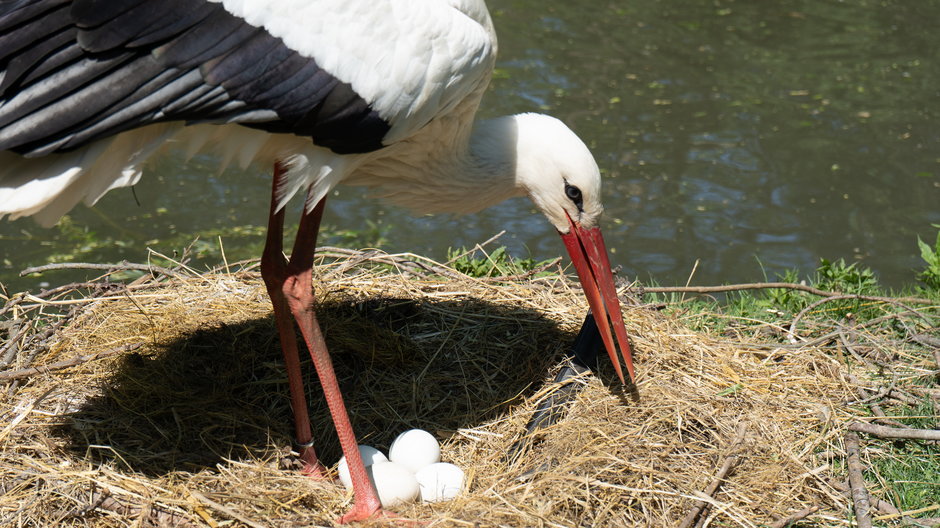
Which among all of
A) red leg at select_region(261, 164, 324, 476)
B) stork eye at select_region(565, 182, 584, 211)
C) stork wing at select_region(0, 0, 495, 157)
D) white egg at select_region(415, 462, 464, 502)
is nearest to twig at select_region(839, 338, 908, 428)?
stork eye at select_region(565, 182, 584, 211)

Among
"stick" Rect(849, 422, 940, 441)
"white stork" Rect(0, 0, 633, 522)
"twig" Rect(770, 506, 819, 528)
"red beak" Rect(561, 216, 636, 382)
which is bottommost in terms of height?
"stick" Rect(849, 422, 940, 441)

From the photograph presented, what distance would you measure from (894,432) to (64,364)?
3.10 metres

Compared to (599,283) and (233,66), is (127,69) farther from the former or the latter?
(599,283)

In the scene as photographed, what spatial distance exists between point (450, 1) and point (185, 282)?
2.04 meters

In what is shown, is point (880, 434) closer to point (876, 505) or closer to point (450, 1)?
point (876, 505)

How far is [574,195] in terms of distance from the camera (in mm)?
3689

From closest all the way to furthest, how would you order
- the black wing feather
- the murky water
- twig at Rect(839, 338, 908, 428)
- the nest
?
the black wing feather < the nest < twig at Rect(839, 338, 908, 428) < the murky water

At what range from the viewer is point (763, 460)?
3.52m

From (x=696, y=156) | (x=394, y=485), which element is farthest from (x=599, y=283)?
(x=696, y=156)

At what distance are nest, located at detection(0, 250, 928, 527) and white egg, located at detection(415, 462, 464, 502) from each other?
0.22 ft

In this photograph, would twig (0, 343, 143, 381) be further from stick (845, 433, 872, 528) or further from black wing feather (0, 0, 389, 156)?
stick (845, 433, 872, 528)

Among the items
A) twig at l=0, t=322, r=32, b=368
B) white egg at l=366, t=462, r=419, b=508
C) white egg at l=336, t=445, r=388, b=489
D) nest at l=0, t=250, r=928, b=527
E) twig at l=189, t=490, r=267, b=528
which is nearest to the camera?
twig at l=189, t=490, r=267, b=528

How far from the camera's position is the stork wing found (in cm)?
277

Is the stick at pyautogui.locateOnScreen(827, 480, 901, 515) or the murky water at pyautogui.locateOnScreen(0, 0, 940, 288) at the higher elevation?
the stick at pyautogui.locateOnScreen(827, 480, 901, 515)
